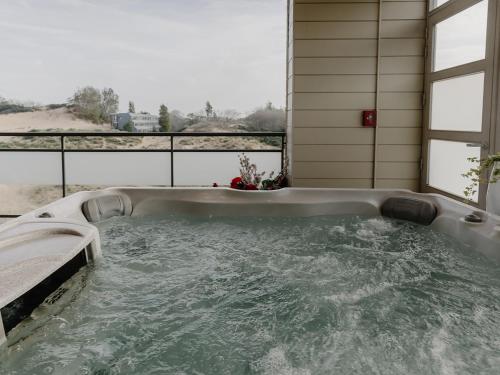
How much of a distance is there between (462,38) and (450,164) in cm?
85

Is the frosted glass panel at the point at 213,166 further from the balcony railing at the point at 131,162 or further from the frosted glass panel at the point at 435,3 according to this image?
the frosted glass panel at the point at 435,3

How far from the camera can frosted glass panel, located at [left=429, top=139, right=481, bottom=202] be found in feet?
10.3

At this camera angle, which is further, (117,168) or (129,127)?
(129,127)

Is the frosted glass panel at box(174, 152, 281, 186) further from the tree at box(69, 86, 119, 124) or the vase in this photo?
the vase

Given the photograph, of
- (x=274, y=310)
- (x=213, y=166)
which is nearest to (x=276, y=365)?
(x=274, y=310)

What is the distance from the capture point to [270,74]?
16.2 ft

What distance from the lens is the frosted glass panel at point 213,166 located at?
4.38m

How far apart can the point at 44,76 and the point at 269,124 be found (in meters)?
3.32

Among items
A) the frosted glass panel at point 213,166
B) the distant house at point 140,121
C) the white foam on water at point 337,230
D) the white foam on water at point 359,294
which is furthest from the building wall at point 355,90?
the white foam on water at point 359,294

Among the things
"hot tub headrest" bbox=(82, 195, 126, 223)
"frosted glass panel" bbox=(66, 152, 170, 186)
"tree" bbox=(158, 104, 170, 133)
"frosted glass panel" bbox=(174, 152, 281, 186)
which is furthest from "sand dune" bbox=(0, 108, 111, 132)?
"hot tub headrest" bbox=(82, 195, 126, 223)

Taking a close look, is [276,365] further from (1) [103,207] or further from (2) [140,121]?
(2) [140,121]

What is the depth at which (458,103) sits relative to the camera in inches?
129

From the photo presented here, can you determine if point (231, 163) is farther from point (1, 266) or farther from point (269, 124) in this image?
point (1, 266)

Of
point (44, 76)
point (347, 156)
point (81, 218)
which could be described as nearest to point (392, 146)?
point (347, 156)
